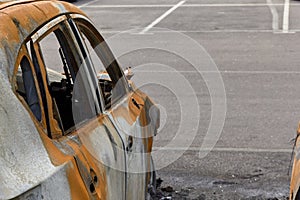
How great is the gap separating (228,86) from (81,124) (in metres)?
7.73

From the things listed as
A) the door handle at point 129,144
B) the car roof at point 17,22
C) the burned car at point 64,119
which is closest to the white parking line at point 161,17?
the burned car at point 64,119

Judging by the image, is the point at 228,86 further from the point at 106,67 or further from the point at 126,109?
the point at 126,109

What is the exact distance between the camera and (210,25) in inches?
771

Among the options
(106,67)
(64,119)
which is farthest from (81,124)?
(106,67)

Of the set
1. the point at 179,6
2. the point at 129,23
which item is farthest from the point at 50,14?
the point at 179,6

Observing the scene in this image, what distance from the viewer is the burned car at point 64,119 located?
10.1 feet

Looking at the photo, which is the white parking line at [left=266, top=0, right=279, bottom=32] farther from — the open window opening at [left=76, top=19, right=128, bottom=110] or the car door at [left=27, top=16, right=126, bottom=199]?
the car door at [left=27, top=16, right=126, bottom=199]

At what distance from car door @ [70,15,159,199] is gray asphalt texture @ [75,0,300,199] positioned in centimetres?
159

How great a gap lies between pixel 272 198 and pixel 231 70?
6.57 m

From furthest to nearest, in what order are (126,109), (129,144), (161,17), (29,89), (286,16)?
(161,17), (286,16), (126,109), (129,144), (29,89)

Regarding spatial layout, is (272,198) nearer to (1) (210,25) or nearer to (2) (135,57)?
(2) (135,57)

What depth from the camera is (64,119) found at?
13.8 feet

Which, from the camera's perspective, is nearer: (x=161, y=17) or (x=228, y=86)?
(x=228, y=86)

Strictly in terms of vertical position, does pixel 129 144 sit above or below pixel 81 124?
below
